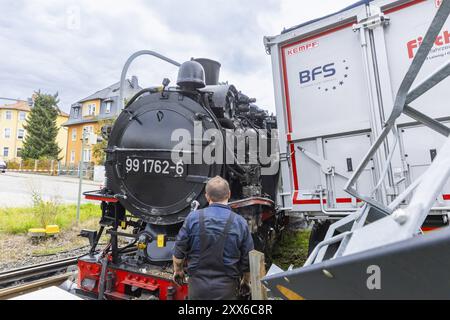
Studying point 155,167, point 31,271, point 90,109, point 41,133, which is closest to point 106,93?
point 90,109

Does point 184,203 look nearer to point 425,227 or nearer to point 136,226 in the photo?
point 136,226

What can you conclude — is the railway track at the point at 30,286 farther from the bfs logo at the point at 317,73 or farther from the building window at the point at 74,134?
the building window at the point at 74,134

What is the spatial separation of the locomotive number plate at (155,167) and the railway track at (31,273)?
2.87m

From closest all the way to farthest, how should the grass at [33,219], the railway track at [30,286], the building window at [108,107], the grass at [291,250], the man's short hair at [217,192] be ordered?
the man's short hair at [217,192] → the railway track at [30,286] → the grass at [291,250] → the grass at [33,219] → the building window at [108,107]

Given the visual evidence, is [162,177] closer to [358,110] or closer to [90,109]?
[358,110]

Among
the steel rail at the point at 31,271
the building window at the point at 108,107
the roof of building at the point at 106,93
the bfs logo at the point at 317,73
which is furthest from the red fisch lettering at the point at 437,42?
the building window at the point at 108,107

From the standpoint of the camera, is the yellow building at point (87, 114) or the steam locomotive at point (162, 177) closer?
the steam locomotive at point (162, 177)

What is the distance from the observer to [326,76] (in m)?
3.32

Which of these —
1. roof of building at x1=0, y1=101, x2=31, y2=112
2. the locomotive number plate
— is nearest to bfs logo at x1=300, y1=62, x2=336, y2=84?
the locomotive number plate

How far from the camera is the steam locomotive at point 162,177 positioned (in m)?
3.44

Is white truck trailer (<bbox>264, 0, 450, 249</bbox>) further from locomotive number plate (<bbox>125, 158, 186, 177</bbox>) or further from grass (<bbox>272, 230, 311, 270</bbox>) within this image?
grass (<bbox>272, 230, 311, 270</bbox>)

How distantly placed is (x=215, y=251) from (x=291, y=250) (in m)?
3.90

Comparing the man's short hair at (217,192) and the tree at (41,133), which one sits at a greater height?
the tree at (41,133)

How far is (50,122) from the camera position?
106 ft
